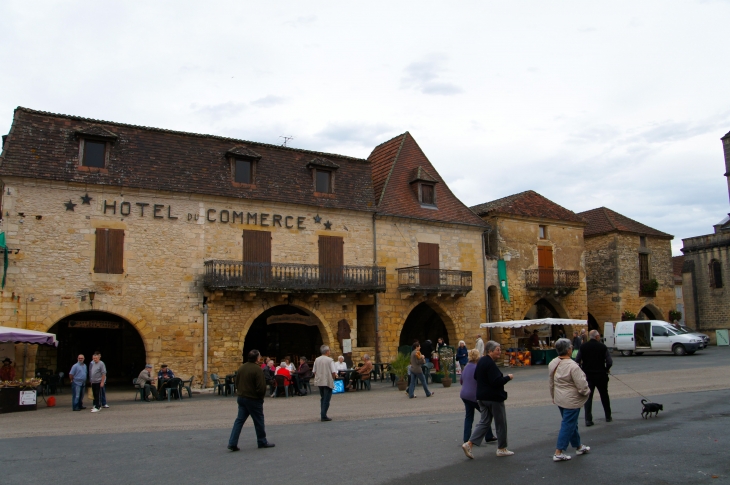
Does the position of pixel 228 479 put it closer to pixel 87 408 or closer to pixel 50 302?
pixel 87 408

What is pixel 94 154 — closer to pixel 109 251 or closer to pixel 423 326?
pixel 109 251

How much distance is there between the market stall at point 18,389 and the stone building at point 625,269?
28.7 m

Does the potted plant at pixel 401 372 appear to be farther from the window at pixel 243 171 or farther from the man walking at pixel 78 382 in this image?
the window at pixel 243 171

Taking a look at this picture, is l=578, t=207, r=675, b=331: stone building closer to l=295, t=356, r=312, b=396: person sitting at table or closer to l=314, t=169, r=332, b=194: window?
l=314, t=169, r=332, b=194: window

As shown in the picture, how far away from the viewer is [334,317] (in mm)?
23859

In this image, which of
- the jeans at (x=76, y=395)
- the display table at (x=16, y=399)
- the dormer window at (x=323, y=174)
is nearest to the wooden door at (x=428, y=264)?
the dormer window at (x=323, y=174)

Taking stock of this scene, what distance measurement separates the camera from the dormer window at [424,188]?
1066 inches

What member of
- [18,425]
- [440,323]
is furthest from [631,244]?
[18,425]

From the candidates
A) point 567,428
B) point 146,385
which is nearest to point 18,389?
point 146,385

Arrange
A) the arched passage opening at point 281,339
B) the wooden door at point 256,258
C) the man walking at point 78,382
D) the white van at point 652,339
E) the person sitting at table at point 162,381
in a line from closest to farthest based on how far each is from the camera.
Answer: the man walking at point 78,382 → the person sitting at table at point 162,381 → the wooden door at point 256,258 → the arched passage opening at point 281,339 → the white van at point 652,339

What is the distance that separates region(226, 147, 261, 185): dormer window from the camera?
22672 mm

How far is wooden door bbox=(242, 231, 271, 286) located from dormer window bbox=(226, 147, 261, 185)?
2027 mm

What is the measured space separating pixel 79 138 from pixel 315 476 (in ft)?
54.6

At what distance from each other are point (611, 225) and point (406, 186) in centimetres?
1407
